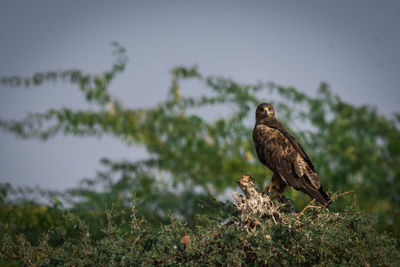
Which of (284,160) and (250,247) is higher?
(284,160)

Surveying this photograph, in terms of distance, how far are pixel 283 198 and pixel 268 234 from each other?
1.55 meters

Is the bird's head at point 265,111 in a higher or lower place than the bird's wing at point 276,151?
higher

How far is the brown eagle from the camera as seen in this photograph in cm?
Result: 548

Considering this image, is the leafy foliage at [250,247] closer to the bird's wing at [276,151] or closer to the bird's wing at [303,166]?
the bird's wing at [303,166]

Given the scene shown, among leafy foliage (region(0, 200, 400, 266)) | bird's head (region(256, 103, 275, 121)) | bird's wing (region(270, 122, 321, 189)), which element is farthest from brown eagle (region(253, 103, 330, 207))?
leafy foliage (region(0, 200, 400, 266))

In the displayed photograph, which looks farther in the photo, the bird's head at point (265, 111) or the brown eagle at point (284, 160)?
the bird's head at point (265, 111)

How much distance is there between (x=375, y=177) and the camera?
36.0ft

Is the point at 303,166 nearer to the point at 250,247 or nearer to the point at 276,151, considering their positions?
the point at 276,151

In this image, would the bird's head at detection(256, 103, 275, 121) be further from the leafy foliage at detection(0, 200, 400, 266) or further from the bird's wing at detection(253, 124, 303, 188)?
the leafy foliage at detection(0, 200, 400, 266)

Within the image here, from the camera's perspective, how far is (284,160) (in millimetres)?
5938

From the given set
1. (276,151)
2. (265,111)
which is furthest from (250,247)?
(265,111)

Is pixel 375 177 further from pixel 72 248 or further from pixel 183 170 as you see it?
pixel 72 248

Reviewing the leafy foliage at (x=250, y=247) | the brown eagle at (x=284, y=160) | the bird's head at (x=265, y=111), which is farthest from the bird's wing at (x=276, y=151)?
the leafy foliage at (x=250, y=247)

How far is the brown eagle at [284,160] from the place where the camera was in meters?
5.48
